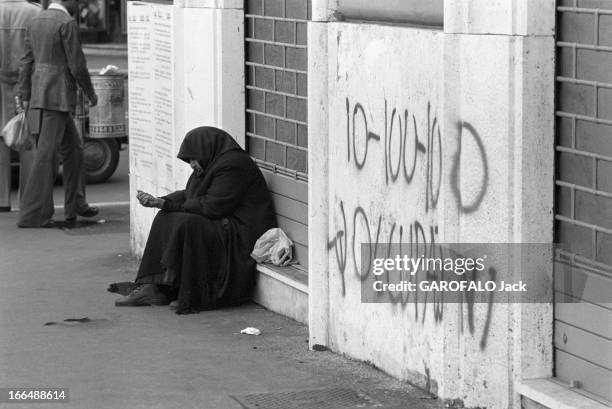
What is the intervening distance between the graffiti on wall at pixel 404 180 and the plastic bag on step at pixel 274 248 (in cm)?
111

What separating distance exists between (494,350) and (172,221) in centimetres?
319

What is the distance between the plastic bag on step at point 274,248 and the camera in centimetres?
834

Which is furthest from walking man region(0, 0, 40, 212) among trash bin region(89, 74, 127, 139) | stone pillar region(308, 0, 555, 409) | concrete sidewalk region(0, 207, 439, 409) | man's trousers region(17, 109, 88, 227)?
stone pillar region(308, 0, 555, 409)

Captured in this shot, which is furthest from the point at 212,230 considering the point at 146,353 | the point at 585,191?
Result: the point at 585,191

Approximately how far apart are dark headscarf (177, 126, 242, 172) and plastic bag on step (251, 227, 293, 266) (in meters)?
0.62

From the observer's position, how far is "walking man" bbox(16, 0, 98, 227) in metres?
11.6

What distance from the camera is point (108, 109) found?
1369 cm


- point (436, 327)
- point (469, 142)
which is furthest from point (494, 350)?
point (469, 142)

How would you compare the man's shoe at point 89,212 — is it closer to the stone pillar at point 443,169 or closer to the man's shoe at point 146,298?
the man's shoe at point 146,298

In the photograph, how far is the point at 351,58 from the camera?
6859 millimetres

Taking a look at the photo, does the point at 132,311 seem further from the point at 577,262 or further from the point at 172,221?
the point at 577,262

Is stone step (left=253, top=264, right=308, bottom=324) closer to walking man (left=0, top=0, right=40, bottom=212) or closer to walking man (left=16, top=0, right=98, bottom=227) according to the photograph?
walking man (left=16, top=0, right=98, bottom=227)

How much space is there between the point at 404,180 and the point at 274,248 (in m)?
2.10

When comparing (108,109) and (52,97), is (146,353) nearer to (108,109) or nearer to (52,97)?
(52,97)
